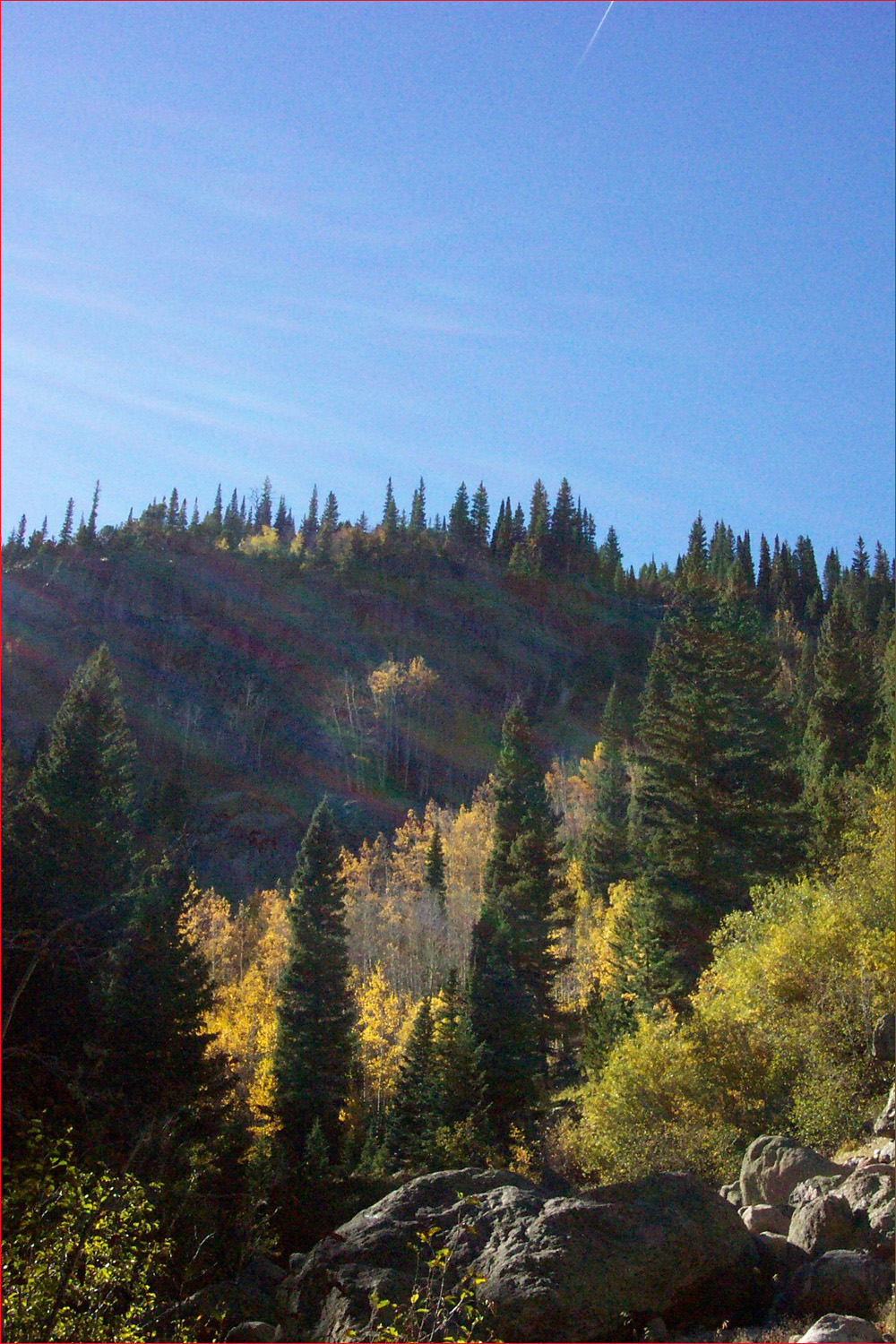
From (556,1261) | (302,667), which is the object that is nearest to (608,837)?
(556,1261)

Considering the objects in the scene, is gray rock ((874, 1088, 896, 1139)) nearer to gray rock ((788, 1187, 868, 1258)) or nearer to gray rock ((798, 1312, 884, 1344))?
gray rock ((788, 1187, 868, 1258))

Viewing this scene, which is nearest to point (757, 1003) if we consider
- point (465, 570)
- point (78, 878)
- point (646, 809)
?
point (646, 809)

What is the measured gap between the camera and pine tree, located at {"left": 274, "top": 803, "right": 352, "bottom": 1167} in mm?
37125

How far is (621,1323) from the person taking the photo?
616 inches

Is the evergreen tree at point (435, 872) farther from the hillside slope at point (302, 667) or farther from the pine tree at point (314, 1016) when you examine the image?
the hillside slope at point (302, 667)

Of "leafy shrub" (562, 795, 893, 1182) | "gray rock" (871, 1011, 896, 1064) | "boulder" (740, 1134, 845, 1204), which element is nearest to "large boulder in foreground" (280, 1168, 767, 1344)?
"boulder" (740, 1134, 845, 1204)

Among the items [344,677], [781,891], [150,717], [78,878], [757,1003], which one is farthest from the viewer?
[344,677]

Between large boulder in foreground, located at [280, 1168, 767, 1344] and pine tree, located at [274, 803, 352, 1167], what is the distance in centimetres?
1902

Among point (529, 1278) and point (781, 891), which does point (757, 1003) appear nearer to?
point (781, 891)

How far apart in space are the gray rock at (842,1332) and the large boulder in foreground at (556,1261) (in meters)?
3.70

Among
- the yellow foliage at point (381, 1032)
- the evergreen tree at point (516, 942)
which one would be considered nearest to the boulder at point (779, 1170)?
the evergreen tree at point (516, 942)

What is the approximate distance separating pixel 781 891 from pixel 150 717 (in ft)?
400

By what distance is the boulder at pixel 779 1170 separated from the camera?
1994cm

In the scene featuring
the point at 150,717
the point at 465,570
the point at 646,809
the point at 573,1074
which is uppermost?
the point at 465,570
